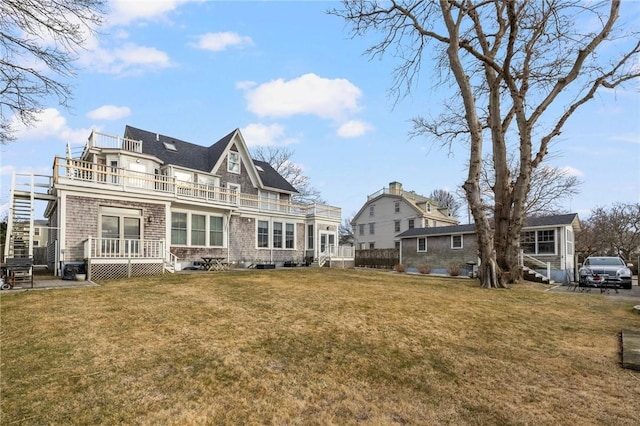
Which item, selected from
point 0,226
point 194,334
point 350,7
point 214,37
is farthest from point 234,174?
point 0,226

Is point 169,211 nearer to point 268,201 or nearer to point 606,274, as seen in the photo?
point 268,201

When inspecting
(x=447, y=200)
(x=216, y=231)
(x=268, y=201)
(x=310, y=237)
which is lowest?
(x=310, y=237)

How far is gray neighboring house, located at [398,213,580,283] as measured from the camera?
20.4 meters

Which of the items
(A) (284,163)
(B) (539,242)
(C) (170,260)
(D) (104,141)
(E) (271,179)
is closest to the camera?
(C) (170,260)

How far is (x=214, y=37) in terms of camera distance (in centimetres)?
1228

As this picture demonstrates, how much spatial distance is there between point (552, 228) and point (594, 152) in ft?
24.4

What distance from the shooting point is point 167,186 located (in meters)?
17.7

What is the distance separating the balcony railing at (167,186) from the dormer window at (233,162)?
87.9 inches

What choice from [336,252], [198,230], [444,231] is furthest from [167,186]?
[444,231]

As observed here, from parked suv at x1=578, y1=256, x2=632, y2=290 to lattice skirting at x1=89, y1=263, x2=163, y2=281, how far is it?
19637 millimetres

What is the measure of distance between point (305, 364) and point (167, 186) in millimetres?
16117

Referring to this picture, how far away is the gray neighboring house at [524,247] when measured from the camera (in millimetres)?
20406

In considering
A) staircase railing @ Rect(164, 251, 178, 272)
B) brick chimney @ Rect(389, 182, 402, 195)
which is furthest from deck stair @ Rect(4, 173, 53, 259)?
brick chimney @ Rect(389, 182, 402, 195)

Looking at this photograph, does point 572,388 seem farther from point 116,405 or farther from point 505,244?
point 505,244
